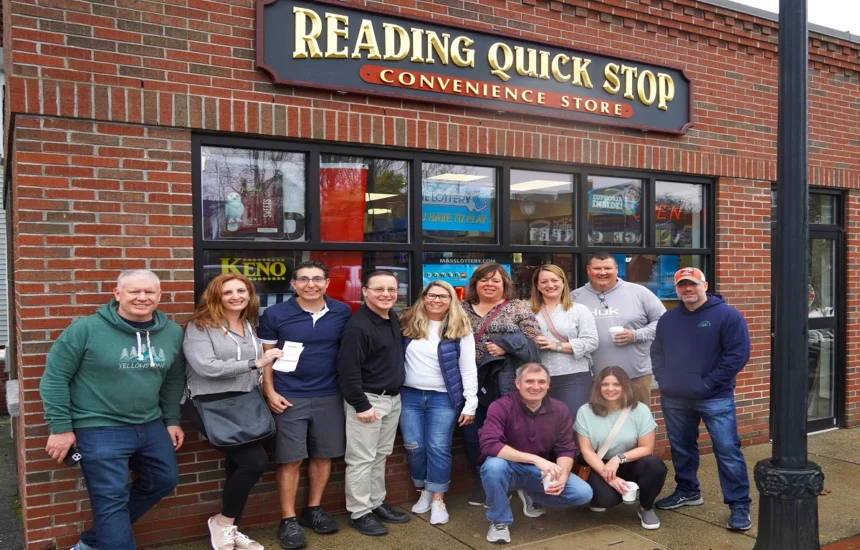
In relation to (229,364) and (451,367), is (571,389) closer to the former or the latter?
(451,367)

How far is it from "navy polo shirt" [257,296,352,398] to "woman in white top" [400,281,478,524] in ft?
1.83

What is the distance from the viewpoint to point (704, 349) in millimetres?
5008

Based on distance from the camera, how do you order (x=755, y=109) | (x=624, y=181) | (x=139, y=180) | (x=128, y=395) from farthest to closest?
(x=755, y=109) → (x=624, y=181) → (x=139, y=180) → (x=128, y=395)

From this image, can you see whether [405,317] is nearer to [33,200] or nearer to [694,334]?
[694,334]

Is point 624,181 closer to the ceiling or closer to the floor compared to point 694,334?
closer to the ceiling

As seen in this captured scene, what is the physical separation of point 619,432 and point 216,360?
265 centimetres

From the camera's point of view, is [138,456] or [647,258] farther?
[647,258]

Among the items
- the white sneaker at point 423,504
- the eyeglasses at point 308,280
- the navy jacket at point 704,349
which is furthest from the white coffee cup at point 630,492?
the eyeglasses at point 308,280

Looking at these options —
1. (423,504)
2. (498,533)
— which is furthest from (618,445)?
(423,504)

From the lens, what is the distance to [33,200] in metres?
4.15

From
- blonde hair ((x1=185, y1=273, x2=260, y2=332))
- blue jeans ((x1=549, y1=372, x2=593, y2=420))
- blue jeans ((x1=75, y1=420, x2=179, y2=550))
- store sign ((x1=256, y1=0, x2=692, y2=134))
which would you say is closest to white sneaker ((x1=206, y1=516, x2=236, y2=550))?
blue jeans ((x1=75, y1=420, x2=179, y2=550))

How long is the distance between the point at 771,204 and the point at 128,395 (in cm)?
637

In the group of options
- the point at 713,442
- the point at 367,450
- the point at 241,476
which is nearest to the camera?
the point at 241,476

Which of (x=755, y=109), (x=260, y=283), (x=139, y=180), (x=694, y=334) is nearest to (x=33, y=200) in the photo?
(x=139, y=180)
